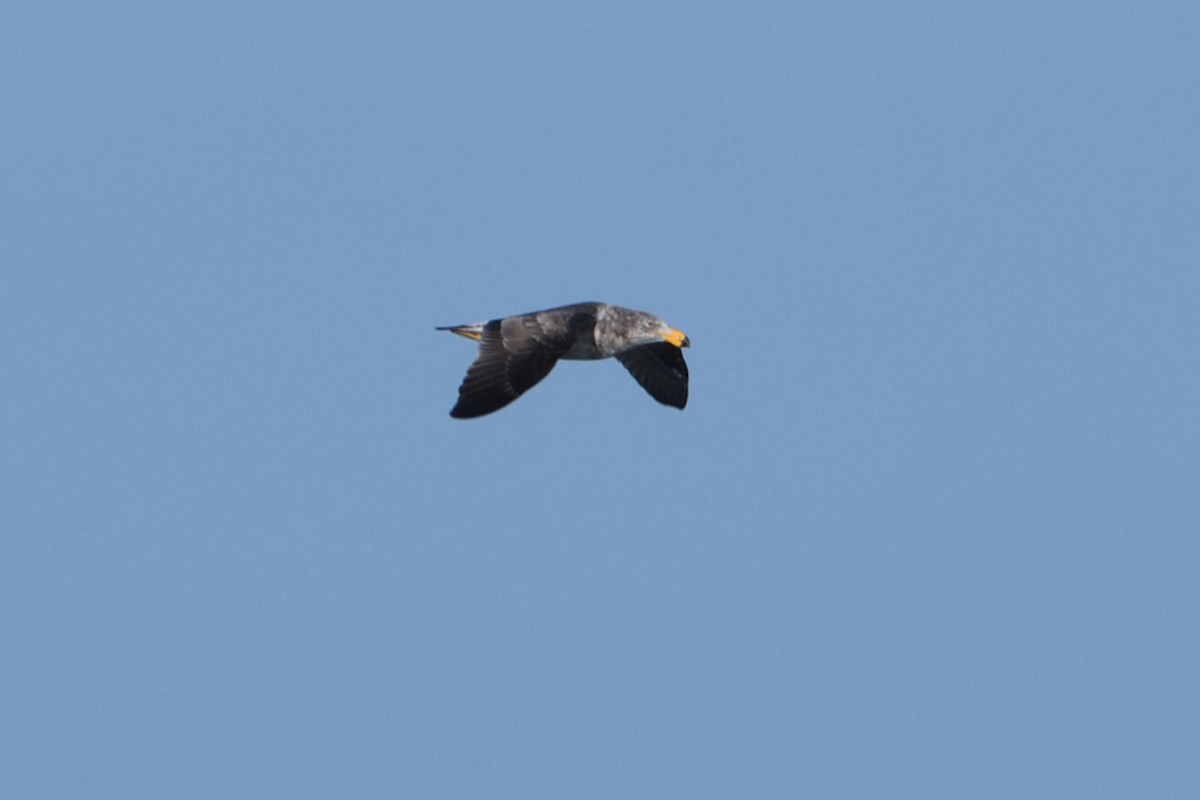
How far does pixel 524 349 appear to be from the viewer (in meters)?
28.9

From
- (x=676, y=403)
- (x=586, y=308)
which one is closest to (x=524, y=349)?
(x=586, y=308)

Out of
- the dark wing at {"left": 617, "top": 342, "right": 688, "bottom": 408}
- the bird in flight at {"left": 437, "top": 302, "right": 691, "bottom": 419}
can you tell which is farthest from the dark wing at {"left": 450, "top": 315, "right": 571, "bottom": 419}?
the dark wing at {"left": 617, "top": 342, "right": 688, "bottom": 408}

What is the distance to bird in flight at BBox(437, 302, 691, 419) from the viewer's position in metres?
27.9

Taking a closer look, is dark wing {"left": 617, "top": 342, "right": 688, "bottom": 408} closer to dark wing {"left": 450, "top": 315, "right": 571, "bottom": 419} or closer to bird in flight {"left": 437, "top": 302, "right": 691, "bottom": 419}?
bird in flight {"left": 437, "top": 302, "right": 691, "bottom": 419}

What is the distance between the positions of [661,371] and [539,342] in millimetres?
4290

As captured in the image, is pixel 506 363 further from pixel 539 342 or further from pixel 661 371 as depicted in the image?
pixel 661 371

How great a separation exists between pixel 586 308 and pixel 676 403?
11.2 ft

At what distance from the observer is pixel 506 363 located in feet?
93.6

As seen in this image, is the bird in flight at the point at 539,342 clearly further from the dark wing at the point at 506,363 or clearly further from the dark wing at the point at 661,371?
the dark wing at the point at 661,371

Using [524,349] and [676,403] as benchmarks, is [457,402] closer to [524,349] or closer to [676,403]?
[524,349]

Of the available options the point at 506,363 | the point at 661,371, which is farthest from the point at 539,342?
the point at 661,371

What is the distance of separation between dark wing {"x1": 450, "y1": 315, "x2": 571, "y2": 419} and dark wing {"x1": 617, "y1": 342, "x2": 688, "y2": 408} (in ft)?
11.7

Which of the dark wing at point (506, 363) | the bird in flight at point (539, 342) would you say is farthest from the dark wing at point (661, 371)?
the dark wing at point (506, 363)

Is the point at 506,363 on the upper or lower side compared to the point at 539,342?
lower
